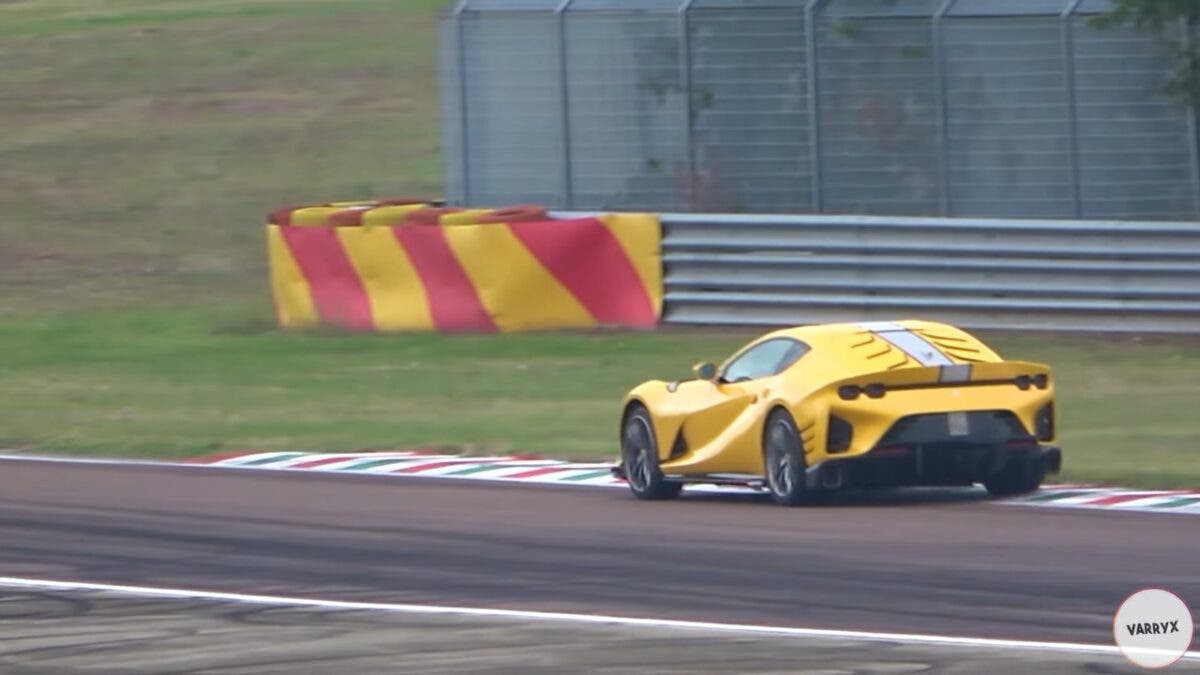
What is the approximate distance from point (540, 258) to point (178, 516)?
35.7 ft

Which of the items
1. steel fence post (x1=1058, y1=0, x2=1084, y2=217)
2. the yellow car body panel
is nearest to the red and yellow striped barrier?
steel fence post (x1=1058, y1=0, x2=1084, y2=217)

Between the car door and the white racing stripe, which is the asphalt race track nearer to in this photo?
the car door

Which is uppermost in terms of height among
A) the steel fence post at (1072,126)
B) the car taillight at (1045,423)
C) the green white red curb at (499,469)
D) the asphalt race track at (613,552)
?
→ the steel fence post at (1072,126)

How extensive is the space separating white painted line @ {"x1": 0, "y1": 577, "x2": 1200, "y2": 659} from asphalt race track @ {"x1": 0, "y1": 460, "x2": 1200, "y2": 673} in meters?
0.15

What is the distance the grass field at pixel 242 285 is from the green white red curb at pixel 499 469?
1.42ft

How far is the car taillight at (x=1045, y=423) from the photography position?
1470 cm

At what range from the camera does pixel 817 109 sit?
2534 centimetres

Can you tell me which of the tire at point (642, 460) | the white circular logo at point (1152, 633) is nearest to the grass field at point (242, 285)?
the tire at point (642, 460)

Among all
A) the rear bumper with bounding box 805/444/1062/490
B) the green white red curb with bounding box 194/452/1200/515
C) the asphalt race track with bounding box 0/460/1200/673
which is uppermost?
the rear bumper with bounding box 805/444/1062/490

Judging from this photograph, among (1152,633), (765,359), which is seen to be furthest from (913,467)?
(1152,633)

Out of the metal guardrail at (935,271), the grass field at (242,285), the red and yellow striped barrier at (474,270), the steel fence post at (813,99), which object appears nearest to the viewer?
the grass field at (242,285)

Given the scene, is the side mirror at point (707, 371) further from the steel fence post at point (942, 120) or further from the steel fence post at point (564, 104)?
the steel fence post at point (564, 104)

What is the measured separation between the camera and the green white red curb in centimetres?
1495

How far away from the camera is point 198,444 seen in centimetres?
1930
